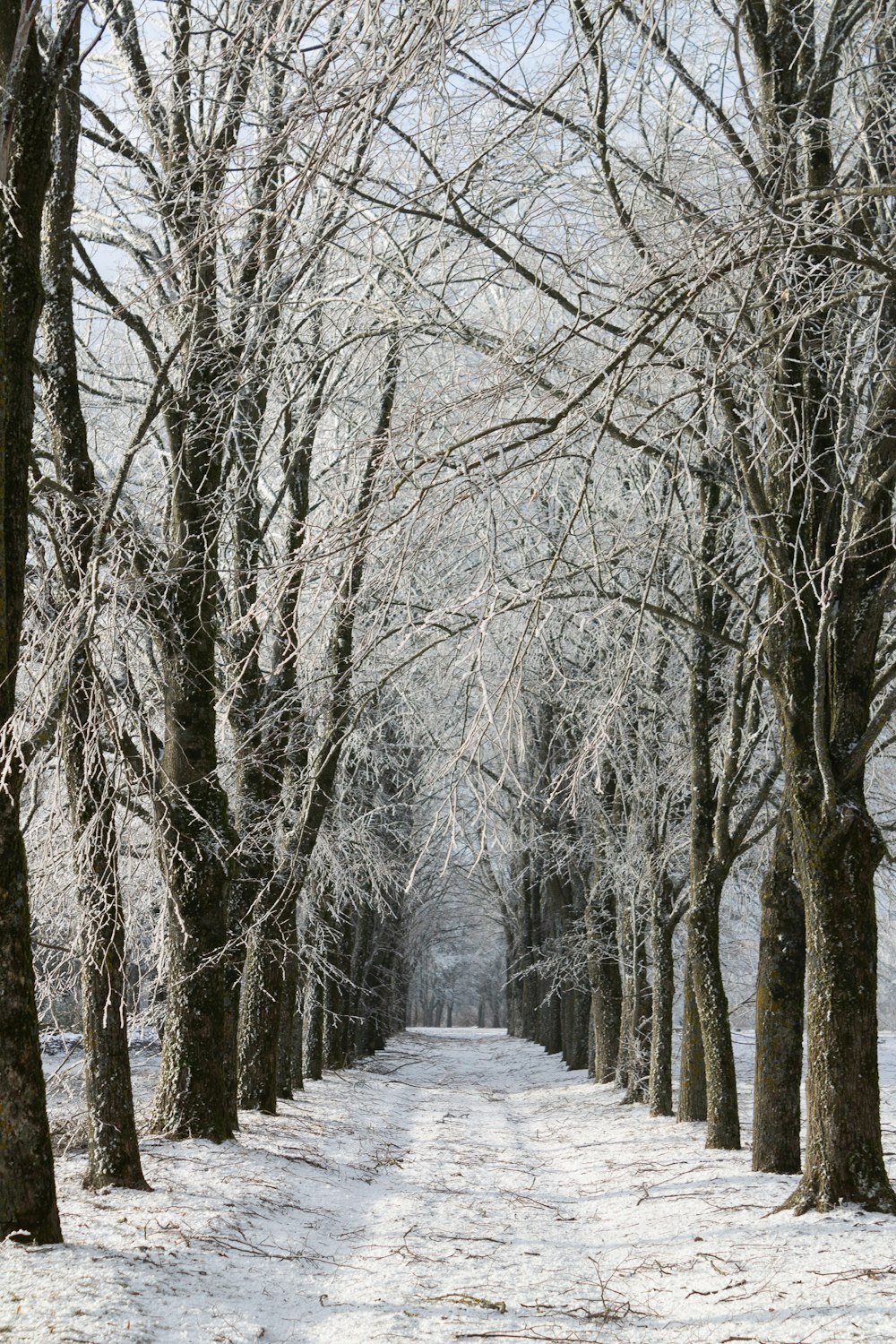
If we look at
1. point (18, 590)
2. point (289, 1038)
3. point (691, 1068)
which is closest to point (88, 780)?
point (18, 590)

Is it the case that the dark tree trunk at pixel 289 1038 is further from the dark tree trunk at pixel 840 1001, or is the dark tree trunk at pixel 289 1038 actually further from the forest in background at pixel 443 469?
the dark tree trunk at pixel 840 1001

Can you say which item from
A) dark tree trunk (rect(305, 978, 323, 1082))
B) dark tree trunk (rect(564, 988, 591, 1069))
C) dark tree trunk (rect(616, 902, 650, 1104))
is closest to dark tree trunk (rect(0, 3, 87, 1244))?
dark tree trunk (rect(616, 902, 650, 1104))

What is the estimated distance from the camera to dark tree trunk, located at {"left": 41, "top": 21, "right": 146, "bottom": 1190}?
18.6ft

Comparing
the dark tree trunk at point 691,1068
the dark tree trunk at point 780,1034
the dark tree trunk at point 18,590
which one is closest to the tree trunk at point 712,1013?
the dark tree trunk at point 691,1068

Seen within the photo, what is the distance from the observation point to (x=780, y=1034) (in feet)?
25.1

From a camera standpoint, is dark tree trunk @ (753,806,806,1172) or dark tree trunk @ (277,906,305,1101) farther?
dark tree trunk @ (277,906,305,1101)

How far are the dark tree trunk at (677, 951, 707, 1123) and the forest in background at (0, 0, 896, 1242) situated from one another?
1.8 inches

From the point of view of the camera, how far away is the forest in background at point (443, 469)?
3.89 metres

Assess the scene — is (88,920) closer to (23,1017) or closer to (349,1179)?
(23,1017)

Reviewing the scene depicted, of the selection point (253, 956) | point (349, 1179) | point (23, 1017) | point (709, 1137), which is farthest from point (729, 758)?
point (23, 1017)

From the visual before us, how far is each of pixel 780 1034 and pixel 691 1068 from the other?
147 inches

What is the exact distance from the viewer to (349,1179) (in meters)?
8.20

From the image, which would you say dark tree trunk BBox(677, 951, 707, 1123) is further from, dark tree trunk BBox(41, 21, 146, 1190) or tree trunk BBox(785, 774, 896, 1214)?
dark tree trunk BBox(41, 21, 146, 1190)

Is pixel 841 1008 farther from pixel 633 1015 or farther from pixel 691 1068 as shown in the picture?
pixel 633 1015
